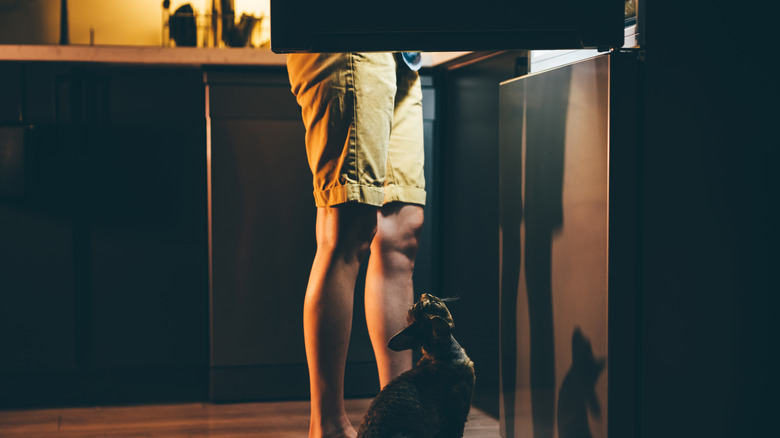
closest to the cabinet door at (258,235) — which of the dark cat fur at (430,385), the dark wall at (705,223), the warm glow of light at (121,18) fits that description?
the dark cat fur at (430,385)

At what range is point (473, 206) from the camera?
172 centimetres

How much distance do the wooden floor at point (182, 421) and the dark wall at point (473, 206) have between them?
16 cm

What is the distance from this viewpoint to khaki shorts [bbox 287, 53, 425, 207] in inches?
46.2

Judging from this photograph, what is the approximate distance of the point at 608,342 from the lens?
0.99 m

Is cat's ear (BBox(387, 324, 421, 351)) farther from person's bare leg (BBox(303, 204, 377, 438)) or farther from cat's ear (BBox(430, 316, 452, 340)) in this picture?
person's bare leg (BBox(303, 204, 377, 438))

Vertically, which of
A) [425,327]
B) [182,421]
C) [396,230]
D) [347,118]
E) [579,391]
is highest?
[347,118]

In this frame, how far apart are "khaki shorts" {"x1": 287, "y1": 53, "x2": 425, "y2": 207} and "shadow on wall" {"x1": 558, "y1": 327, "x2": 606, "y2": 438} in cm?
38

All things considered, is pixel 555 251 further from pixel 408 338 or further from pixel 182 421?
pixel 182 421

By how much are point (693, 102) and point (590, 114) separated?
129 millimetres

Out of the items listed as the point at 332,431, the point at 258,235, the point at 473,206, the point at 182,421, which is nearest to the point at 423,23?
the point at 332,431

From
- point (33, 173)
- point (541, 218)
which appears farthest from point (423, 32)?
point (33, 173)

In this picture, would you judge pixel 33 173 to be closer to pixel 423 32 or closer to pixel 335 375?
pixel 335 375

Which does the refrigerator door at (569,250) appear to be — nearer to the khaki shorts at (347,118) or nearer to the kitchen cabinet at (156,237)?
the khaki shorts at (347,118)

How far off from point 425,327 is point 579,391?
246 mm
